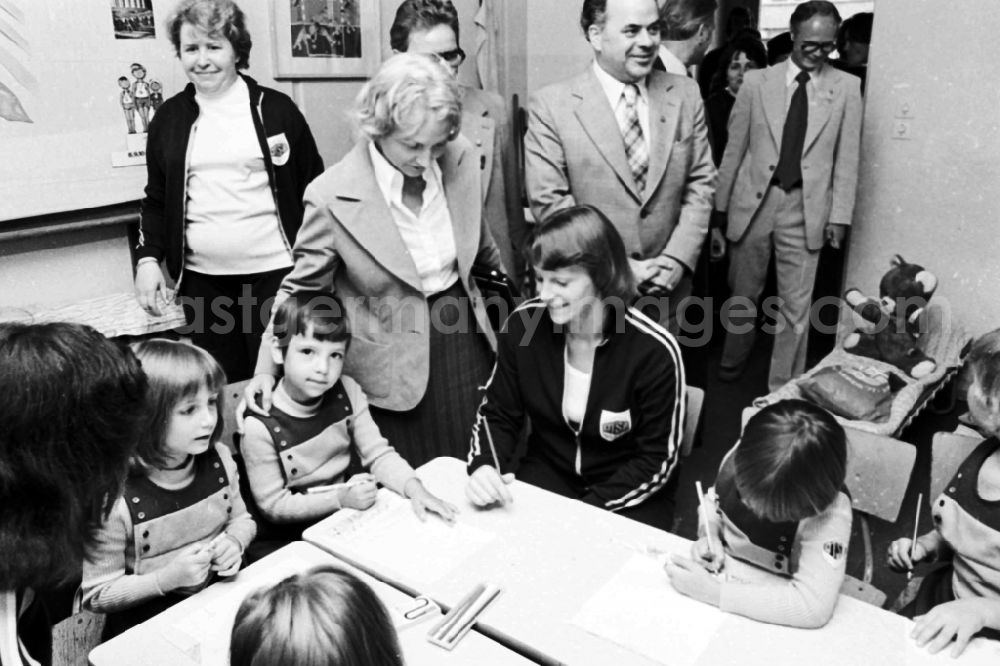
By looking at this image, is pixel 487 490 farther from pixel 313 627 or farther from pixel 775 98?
pixel 775 98

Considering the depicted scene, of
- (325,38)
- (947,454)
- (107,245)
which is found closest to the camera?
(947,454)

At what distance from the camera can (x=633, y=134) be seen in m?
2.91

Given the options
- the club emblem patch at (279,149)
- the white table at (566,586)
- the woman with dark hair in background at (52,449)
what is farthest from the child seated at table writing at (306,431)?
the woman with dark hair in background at (52,449)

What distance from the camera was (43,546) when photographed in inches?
42.2

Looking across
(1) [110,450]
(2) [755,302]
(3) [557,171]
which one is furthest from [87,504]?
(2) [755,302]

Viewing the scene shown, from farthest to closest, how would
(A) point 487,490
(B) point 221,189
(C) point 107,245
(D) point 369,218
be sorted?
1. (C) point 107,245
2. (B) point 221,189
3. (D) point 369,218
4. (A) point 487,490

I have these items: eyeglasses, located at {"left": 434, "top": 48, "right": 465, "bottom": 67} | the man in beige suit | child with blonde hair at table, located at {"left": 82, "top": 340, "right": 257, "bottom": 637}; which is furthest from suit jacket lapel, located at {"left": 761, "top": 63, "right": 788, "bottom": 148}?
child with blonde hair at table, located at {"left": 82, "top": 340, "right": 257, "bottom": 637}

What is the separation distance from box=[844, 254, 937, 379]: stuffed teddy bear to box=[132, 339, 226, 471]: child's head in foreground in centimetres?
324

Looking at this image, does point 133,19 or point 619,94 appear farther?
point 133,19

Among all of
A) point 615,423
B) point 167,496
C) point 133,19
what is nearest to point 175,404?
point 167,496

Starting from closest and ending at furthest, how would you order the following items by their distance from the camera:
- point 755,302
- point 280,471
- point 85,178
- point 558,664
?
point 558,664, point 280,471, point 85,178, point 755,302

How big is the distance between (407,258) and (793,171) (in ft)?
8.43

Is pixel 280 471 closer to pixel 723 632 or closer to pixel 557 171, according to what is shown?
pixel 723 632

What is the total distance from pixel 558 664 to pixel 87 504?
2.51 ft
